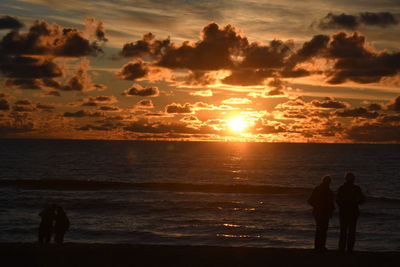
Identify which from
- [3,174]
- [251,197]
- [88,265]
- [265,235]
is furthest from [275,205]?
[3,174]

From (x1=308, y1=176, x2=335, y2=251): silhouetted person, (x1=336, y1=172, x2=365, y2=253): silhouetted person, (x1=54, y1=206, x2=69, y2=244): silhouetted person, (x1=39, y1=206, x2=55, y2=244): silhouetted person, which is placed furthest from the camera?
(x1=54, y1=206, x2=69, y2=244): silhouetted person

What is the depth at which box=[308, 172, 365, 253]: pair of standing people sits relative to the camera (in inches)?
534

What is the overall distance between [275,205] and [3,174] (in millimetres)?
48465

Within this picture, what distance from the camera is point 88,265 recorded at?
11.9 m

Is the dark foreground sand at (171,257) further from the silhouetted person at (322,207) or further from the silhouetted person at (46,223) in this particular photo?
the silhouetted person at (46,223)

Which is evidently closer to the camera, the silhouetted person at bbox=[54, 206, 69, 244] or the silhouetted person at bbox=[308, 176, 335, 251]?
the silhouetted person at bbox=[308, 176, 335, 251]

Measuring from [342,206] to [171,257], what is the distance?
4.95m

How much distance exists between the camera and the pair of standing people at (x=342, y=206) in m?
13.6

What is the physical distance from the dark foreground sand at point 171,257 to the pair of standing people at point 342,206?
716 millimetres

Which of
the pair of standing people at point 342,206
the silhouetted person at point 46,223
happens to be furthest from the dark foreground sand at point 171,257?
the silhouetted person at point 46,223

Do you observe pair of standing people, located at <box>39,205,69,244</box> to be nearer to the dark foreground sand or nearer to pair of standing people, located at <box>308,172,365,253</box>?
the dark foreground sand

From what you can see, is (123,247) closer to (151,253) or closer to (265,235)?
(151,253)

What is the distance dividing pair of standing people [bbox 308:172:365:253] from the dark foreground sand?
0.72 metres

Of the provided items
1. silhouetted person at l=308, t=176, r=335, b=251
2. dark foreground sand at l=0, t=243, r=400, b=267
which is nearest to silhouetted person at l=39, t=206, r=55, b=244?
dark foreground sand at l=0, t=243, r=400, b=267
